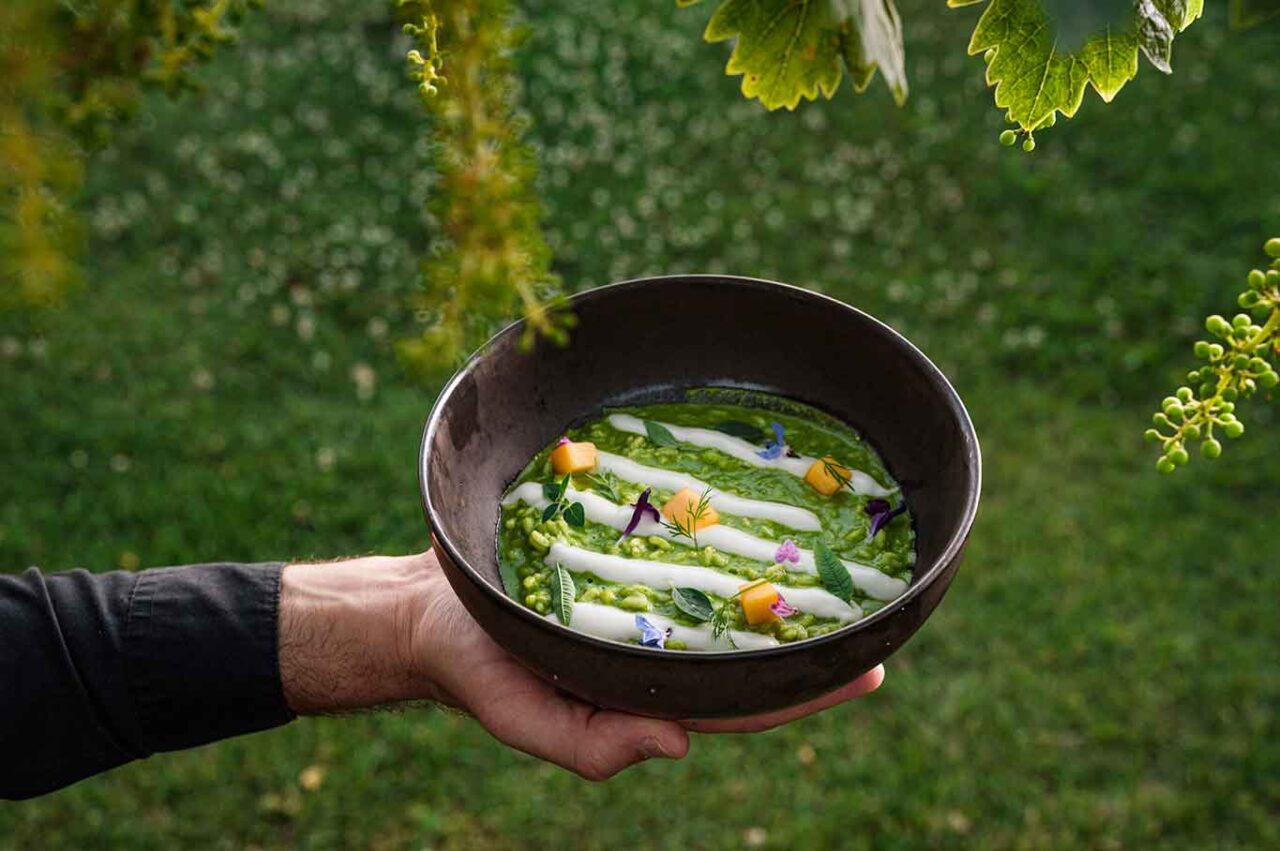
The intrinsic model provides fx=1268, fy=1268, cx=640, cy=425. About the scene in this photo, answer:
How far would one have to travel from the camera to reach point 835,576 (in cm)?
201

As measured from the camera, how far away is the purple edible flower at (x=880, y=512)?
2150 millimetres

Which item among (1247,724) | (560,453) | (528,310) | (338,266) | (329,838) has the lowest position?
(329,838)

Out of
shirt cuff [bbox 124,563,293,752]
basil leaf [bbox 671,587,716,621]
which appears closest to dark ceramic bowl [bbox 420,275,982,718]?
basil leaf [bbox 671,587,716,621]

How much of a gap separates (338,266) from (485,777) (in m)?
2.96

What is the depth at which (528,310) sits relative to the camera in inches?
47.0

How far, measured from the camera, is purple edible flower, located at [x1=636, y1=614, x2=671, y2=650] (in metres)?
1.93

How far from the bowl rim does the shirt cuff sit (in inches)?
27.6

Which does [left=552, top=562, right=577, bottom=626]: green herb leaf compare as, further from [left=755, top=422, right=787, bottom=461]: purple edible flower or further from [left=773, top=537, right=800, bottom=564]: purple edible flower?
[left=755, top=422, right=787, bottom=461]: purple edible flower

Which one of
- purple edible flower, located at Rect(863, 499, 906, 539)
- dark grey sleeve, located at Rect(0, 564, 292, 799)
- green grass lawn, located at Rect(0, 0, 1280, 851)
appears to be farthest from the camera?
green grass lawn, located at Rect(0, 0, 1280, 851)

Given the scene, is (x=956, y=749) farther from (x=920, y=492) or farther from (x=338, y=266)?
(x=338, y=266)

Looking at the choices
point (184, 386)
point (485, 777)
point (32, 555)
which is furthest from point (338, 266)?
point (485, 777)

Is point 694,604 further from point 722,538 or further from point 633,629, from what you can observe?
point 722,538

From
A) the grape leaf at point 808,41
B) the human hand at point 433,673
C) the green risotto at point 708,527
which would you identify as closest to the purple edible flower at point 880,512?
the green risotto at point 708,527

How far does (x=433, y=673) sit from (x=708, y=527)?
0.61m
